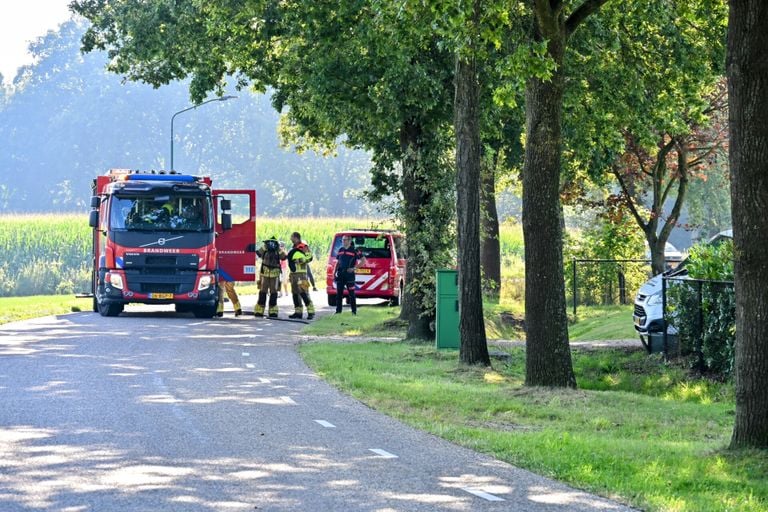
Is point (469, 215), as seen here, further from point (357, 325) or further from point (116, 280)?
point (116, 280)

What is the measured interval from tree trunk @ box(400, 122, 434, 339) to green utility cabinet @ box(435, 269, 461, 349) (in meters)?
3.02

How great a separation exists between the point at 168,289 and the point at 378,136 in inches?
264

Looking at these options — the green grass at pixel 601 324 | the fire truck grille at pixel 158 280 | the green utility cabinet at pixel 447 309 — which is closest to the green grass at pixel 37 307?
the fire truck grille at pixel 158 280

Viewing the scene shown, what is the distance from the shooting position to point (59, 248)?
60.4 meters

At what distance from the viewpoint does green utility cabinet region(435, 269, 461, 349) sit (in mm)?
22188

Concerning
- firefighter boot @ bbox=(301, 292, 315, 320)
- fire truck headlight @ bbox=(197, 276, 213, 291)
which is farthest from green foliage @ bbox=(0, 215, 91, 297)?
fire truck headlight @ bbox=(197, 276, 213, 291)

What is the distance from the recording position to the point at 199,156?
148875 mm

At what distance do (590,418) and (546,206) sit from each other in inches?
121

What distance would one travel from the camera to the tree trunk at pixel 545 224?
628 inches

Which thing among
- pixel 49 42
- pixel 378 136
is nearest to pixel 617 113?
pixel 378 136

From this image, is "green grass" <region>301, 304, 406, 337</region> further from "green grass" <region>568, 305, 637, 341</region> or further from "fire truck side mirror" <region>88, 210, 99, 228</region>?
"fire truck side mirror" <region>88, 210, 99, 228</region>

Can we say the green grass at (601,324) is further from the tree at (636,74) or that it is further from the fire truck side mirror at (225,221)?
the fire truck side mirror at (225,221)

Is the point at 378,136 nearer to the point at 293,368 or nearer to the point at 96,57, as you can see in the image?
the point at 293,368

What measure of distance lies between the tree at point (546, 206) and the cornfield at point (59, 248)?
35919mm
